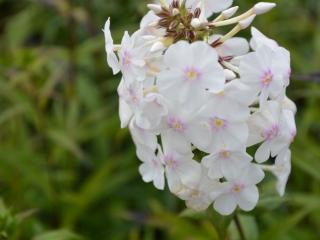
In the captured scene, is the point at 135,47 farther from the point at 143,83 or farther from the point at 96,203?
the point at 96,203

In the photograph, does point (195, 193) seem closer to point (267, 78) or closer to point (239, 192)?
point (239, 192)

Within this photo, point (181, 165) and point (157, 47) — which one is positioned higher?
point (157, 47)

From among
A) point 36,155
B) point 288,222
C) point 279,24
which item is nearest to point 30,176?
point 36,155

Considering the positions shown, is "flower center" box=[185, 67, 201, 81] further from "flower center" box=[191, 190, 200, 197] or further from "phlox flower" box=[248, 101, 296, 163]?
"flower center" box=[191, 190, 200, 197]

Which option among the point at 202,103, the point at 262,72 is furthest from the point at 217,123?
Result: the point at 262,72

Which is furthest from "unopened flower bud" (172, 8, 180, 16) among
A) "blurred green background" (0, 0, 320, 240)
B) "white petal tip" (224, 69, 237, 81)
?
"blurred green background" (0, 0, 320, 240)

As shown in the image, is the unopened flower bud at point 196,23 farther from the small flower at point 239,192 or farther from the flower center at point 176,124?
the small flower at point 239,192

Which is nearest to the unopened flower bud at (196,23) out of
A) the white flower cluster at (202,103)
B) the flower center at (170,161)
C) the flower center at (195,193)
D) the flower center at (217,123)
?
the white flower cluster at (202,103)
